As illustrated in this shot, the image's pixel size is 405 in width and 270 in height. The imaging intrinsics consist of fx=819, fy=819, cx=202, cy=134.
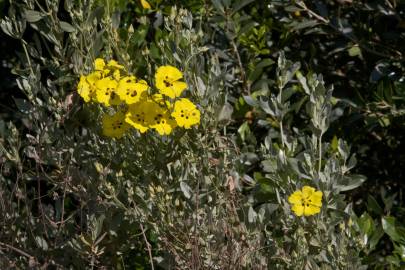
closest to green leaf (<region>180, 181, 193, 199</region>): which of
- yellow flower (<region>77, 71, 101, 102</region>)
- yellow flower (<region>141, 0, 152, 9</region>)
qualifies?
yellow flower (<region>77, 71, 101, 102</region>)

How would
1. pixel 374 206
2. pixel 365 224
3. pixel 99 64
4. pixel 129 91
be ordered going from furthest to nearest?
pixel 374 206 < pixel 365 224 < pixel 99 64 < pixel 129 91

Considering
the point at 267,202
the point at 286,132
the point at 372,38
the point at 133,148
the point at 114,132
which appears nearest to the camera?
the point at 114,132

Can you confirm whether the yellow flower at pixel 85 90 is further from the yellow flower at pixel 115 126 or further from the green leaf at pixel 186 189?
the green leaf at pixel 186 189

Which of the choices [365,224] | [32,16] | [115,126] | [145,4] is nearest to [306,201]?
[365,224]

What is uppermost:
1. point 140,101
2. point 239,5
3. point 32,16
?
point 32,16

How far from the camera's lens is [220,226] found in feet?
9.71

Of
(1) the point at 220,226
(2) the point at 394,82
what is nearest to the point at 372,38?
(2) the point at 394,82

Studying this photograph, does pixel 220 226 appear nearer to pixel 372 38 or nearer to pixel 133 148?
pixel 133 148

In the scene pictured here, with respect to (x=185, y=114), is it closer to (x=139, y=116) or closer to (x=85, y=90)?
(x=139, y=116)

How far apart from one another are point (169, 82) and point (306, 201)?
0.65 metres

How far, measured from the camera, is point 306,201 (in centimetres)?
295

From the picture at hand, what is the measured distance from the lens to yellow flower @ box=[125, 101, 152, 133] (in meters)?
2.79

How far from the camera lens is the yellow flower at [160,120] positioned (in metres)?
2.81

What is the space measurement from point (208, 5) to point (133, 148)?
110cm
